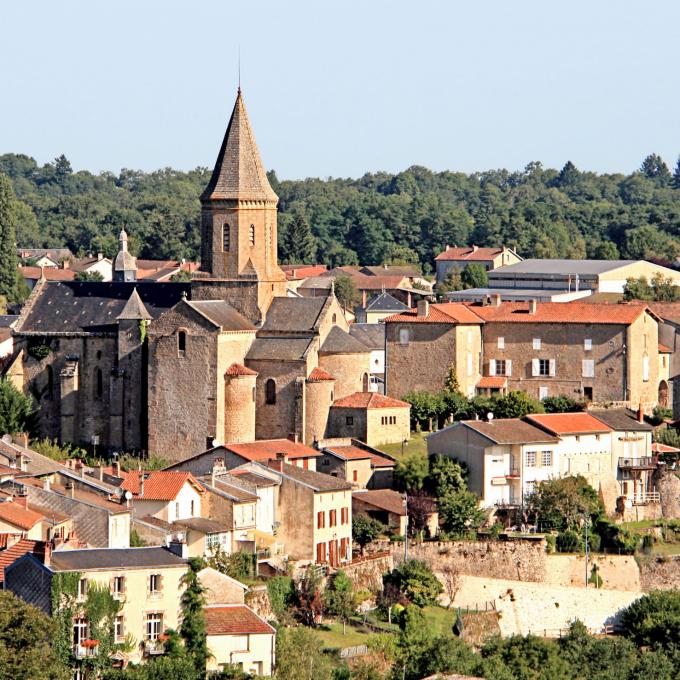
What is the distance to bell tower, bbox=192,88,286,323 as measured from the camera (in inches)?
2589

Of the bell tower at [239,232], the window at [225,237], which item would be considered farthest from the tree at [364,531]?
the window at [225,237]

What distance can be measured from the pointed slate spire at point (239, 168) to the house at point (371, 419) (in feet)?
24.1

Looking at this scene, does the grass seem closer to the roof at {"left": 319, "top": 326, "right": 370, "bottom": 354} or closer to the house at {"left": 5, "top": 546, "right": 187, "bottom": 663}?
the roof at {"left": 319, "top": 326, "right": 370, "bottom": 354}

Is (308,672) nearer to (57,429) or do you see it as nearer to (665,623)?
(665,623)

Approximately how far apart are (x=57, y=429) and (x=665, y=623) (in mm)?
22229

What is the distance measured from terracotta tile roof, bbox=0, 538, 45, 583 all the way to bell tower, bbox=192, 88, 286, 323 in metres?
19.8

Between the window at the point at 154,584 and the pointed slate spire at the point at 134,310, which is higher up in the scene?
the pointed slate spire at the point at 134,310

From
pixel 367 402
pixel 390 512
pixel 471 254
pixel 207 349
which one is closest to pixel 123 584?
pixel 390 512

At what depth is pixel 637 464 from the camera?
6200 cm

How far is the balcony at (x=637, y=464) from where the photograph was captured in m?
61.8

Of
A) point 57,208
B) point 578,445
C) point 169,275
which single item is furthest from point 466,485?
point 57,208

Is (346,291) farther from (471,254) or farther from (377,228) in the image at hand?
(377,228)

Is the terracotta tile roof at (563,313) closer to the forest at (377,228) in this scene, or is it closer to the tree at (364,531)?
the tree at (364,531)

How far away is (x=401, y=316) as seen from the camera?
69938 mm
